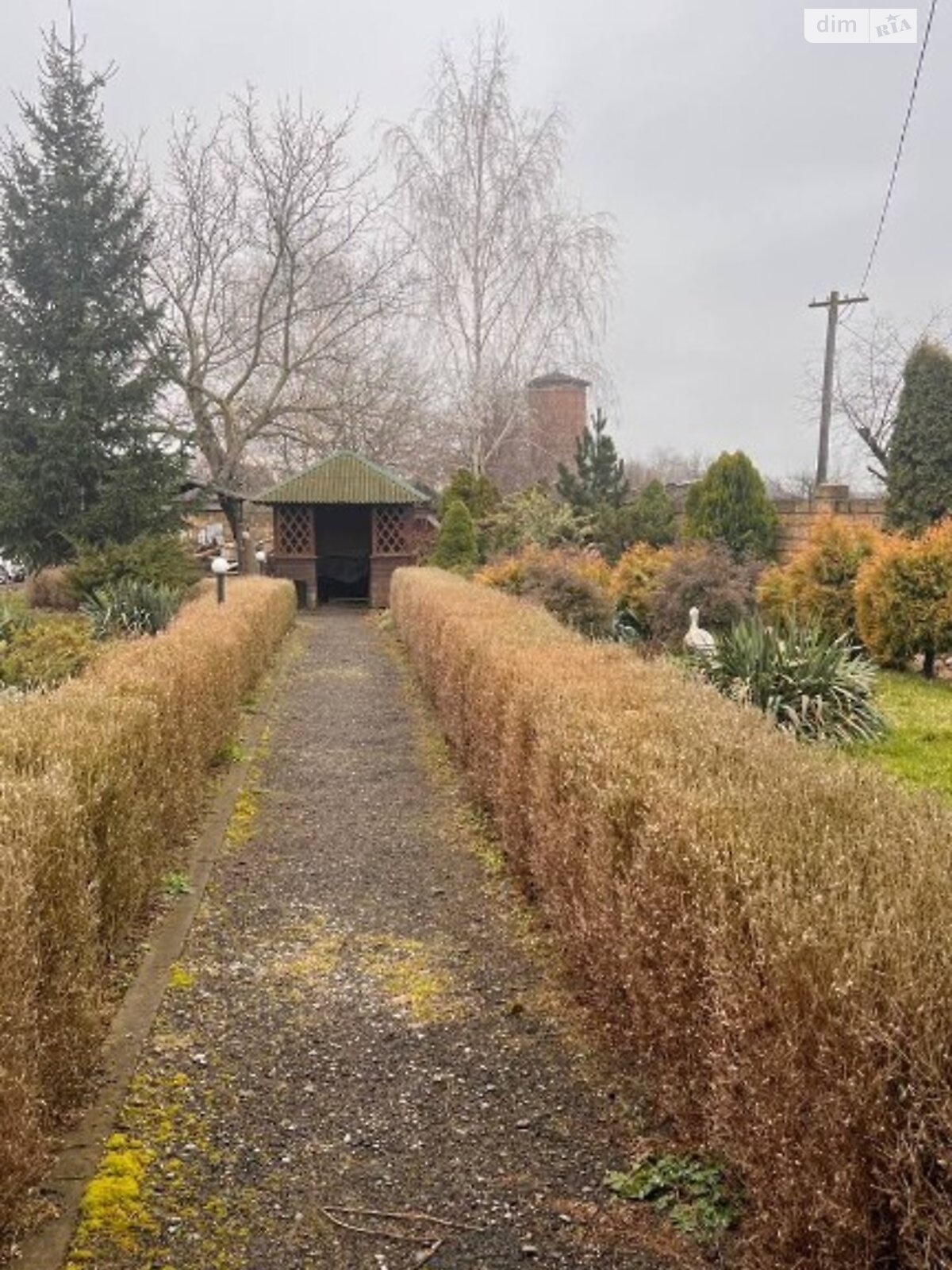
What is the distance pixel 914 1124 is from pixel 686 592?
1096cm

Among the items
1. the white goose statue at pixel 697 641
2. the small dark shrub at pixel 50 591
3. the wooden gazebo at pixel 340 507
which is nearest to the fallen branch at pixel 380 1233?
the white goose statue at pixel 697 641

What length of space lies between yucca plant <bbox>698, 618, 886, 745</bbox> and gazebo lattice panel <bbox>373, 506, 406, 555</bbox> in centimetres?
1754

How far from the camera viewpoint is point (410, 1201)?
2730 mm

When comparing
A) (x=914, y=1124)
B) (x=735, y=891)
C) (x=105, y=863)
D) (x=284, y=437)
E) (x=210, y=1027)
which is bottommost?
(x=210, y=1027)

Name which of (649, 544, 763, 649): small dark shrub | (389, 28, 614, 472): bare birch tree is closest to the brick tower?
(389, 28, 614, 472): bare birch tree

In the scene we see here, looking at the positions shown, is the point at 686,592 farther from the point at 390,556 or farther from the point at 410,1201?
the point at 390,556

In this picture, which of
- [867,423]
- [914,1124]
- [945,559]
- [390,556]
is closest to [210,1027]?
[914,1124]

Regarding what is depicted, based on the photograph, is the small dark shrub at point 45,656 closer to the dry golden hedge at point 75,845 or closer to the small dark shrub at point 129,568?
the dry golden hedge at point 75,845

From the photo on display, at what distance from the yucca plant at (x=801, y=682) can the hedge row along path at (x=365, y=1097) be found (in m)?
3.35

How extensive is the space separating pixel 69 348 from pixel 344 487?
7039 mm

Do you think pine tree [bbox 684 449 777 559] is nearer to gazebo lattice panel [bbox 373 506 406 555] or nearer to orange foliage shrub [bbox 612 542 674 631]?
orange foliage shrub [bbox 612 542 674 631]

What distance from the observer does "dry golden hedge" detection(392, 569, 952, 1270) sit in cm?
181

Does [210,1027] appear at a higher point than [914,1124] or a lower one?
lower

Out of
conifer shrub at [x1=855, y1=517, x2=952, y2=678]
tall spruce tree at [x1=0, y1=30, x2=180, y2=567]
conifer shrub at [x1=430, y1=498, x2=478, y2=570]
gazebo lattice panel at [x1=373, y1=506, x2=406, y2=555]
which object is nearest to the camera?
conifer shrub at [x1=855, y1=517, x2=952, y2=678]
